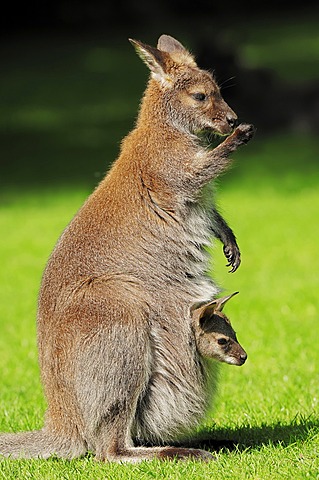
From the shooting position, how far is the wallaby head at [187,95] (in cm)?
595

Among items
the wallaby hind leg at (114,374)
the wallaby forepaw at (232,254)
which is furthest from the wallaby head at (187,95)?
the wallaby hind leg at (114,374)

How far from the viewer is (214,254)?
731 centimetres

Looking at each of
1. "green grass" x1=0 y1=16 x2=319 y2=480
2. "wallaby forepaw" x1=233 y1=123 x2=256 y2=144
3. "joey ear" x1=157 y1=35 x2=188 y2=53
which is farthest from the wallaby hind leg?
"joey ear" x1=157 y1=35 x2=188 y2=53

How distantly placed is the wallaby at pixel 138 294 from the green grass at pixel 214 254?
0.89ft

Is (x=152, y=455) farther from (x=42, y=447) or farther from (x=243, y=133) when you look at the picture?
(x=243, y=133)

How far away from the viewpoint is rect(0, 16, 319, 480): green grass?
5.65 metres

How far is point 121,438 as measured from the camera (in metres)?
5.45

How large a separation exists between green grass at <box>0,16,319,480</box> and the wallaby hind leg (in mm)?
143

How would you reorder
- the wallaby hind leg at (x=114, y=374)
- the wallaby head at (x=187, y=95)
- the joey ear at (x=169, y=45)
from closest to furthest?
the wallaby hind leg at (x=114, y=374) → the wallaby head at (x=187, y=95) → the joey ear at (x=169, y=45)

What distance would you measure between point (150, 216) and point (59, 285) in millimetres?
638

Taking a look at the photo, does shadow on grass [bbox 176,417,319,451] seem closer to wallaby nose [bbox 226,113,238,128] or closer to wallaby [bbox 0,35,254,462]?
wallaby [bbox 0,35,254,462]

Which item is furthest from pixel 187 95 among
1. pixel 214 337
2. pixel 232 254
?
pixel 214 337

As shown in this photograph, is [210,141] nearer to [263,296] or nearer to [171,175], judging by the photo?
[171,175]

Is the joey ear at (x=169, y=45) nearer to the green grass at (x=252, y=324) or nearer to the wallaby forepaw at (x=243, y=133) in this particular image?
the wallaby forepaw at (x=243, y=133)
